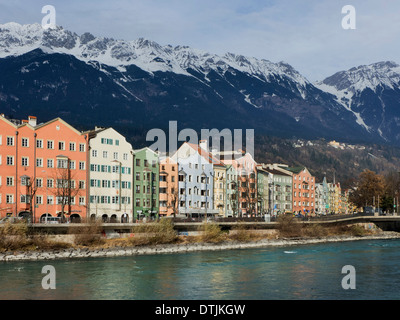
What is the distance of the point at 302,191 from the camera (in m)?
184

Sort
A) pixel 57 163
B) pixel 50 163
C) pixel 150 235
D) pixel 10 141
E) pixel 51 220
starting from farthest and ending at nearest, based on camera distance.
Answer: pixel 57 163, pixel 50 163, pixel 10 141, pixel 51 220, pixel 150 235

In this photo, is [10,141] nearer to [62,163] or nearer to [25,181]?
[25,181]

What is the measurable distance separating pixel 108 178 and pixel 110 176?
59 cm

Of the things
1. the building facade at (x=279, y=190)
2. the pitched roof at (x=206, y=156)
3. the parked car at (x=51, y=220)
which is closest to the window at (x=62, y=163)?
the parked car at (x=51, y=220)

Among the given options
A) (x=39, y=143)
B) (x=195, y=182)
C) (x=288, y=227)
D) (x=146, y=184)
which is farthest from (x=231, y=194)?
(x=39, y=143)

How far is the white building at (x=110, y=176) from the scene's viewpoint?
10869 cm

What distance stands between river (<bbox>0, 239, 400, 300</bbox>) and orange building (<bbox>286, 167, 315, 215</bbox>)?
3864 inches

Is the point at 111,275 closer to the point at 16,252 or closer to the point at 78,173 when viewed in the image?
the point at 16,252

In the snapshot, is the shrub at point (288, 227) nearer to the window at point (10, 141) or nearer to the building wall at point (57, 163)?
the building wall at point (57, 163)

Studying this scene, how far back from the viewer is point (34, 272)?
59.8 meters

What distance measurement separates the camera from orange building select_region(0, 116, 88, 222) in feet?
315

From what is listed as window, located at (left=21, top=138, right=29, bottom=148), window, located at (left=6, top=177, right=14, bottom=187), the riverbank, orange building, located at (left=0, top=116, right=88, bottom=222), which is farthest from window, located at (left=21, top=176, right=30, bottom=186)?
the riverbank
